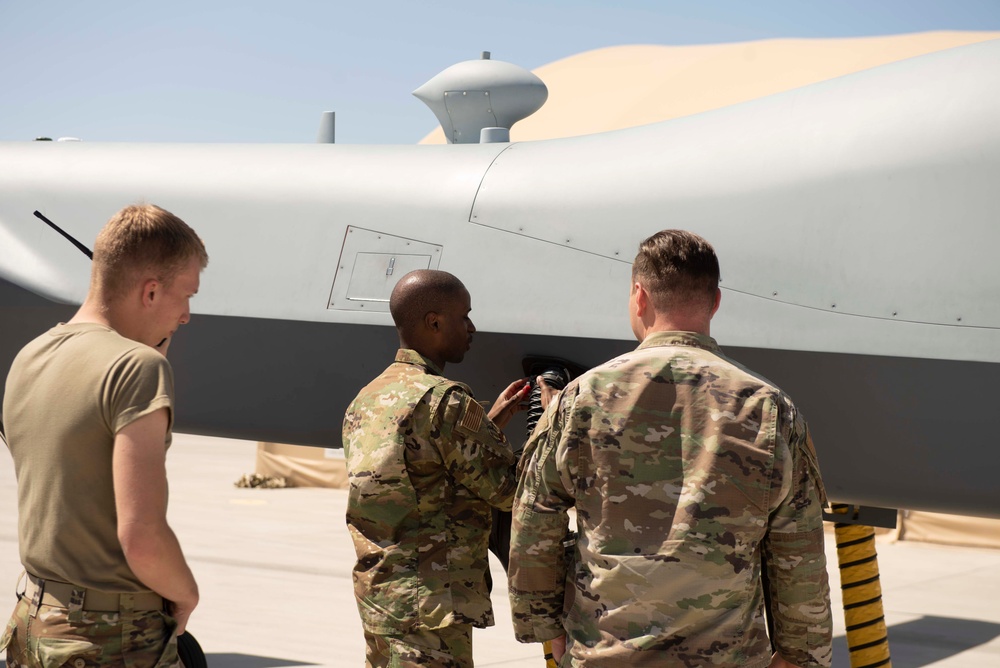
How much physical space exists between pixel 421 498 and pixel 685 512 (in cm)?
114

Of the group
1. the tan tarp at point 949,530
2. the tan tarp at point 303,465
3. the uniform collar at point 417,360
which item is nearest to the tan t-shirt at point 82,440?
the uniform collar at point 417,360

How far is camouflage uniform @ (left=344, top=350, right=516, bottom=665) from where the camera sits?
3.31 m

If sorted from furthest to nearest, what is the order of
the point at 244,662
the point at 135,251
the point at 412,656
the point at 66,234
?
the point at 244,662 < the point at 66,234 < the point at 412,656 < the point at 135,251

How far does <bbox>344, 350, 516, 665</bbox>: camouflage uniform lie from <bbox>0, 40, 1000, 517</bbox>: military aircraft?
1.01m

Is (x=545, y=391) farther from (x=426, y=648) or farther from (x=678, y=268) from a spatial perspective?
(x=678, y=268)

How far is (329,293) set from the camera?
4766 mm

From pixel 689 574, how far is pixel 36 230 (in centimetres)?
436

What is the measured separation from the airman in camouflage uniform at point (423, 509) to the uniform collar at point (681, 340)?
92cm

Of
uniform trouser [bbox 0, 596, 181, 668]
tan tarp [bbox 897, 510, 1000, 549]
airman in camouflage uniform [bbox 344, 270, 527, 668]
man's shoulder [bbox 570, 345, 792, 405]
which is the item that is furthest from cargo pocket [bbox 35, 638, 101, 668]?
tan tarp [bbox 897, 510, 1000, 549]

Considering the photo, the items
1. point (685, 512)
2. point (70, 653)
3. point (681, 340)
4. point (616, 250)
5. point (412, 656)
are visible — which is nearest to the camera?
point (70, 653)

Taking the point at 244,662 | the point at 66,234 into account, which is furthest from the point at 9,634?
the point at 244,662

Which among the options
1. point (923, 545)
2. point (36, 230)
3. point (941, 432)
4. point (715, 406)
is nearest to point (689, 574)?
point (715, 406)

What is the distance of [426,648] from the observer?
3307 millimetres

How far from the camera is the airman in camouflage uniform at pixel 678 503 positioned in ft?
8.14
